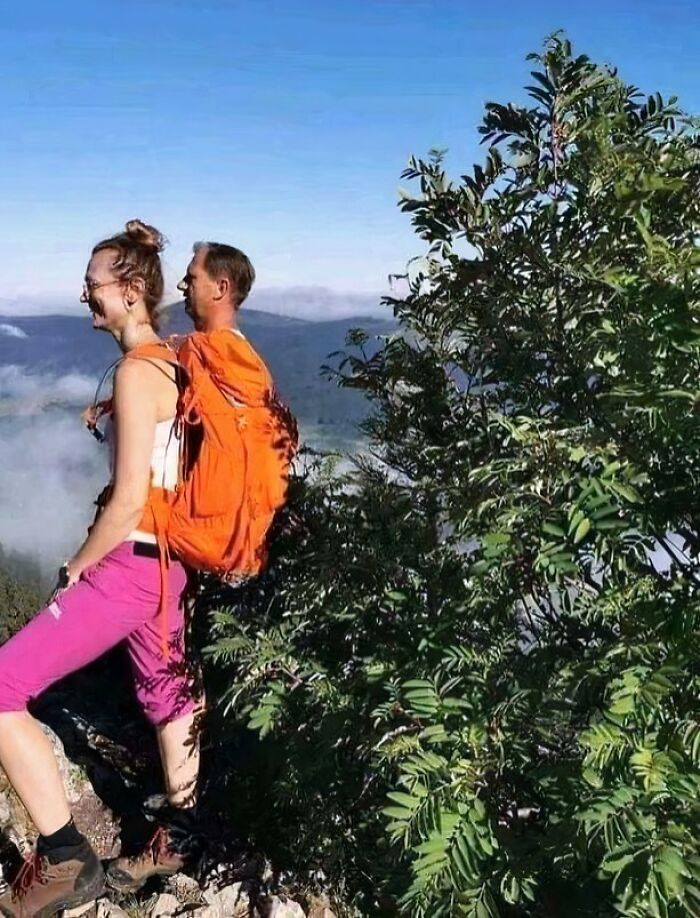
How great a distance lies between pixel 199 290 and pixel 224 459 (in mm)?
677

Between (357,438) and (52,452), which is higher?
(357,438)

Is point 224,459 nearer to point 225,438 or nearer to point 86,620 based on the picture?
point 225,438

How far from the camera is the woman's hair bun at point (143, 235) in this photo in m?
3.23

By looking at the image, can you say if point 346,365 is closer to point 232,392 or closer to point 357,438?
point 357,438

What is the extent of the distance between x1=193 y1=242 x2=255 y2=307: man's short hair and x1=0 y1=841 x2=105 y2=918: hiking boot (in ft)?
6.85

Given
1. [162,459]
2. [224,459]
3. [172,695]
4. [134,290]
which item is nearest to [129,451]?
[162,459]

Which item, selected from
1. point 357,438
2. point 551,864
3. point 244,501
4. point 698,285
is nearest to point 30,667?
point 244,501

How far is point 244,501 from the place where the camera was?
127 inches

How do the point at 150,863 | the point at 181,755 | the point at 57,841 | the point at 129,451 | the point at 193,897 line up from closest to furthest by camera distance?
1. the point at 129,451
2. the point at 57,841
3. the point at 193,897
4. the point at 150,863
5. the point at 181,755

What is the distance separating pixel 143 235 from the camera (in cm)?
324

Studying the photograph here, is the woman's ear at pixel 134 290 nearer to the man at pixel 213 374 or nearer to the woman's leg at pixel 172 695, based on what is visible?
the man at pixel 213 374

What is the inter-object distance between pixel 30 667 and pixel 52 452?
6503 centimetres

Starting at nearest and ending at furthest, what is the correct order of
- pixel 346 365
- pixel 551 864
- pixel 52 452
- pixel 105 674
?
pixel 551 864 → pixel 346 365 → pixel 105 674 → pixel 52 452

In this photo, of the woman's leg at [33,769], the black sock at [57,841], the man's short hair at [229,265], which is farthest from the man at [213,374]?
the woman's leg at [33,769]
